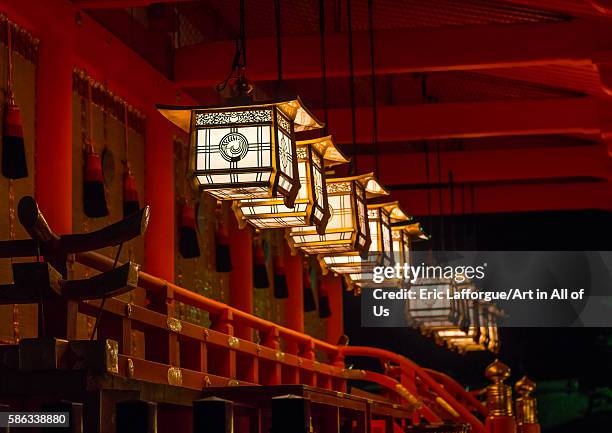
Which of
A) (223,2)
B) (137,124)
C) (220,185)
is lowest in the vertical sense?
(220,185)

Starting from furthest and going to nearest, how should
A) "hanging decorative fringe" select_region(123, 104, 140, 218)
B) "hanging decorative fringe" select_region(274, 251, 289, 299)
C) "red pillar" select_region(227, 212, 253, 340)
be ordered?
"hanging decorative fringe" select_region(274, 251, 289, 299) < "red pillar" select_region(227, 212, 253, 340) < "hanging decorative fringe" select_region(123, 104, 140, 218)

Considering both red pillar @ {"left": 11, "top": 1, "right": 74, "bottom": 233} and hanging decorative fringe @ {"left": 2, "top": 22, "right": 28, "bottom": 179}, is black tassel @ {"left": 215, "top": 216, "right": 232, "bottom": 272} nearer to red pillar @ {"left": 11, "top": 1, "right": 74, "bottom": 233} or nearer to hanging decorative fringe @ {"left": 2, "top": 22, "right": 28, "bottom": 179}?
red pillar @ {"left": 11, "top": 1, "right": 74, "bottom": 233}

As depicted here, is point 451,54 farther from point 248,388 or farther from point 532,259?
point 532,259

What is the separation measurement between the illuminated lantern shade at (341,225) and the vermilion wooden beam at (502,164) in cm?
706

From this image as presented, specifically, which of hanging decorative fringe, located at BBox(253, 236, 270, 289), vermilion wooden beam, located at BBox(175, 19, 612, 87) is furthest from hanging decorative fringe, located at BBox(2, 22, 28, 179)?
hanging decorative fringe, located at BBox(253, 236, 270, 289)

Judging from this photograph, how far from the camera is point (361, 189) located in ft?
23.3

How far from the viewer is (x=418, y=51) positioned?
32.5 feet

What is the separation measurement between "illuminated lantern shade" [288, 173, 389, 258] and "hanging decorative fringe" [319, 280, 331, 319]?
7878mm

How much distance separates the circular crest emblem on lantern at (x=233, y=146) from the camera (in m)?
5.63

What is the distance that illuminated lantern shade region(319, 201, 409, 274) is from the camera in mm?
7750

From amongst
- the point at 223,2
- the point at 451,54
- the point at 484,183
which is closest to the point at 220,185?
the point at 451,54

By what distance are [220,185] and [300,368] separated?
3951 millimetres

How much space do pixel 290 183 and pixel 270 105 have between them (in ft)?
1.36

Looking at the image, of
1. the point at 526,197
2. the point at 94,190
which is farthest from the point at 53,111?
the point at 526,197
